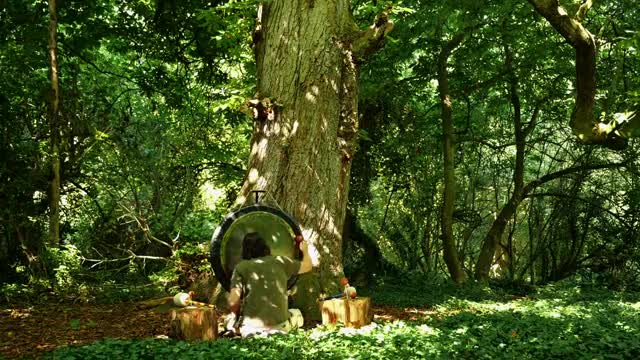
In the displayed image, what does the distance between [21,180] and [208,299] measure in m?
4.62

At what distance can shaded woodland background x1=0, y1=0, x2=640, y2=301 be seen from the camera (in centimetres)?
1062

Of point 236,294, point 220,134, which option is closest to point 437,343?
point 236,294

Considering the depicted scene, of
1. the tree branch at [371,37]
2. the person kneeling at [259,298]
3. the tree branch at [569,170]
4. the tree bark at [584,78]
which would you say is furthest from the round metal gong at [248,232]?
the tree branch at [569,170]

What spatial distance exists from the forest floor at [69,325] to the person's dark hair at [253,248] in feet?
4.68

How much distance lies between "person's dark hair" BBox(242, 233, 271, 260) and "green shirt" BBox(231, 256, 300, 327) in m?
0.25

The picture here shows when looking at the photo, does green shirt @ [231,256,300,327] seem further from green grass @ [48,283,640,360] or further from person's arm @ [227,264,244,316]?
green grass @ [48,283,640,360]

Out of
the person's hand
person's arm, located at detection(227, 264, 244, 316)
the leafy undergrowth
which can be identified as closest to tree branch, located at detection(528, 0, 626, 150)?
the leafy undergrowth

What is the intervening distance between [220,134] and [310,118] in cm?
767

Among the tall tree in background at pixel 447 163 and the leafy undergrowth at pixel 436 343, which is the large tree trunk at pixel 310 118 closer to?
the leafy undergrowth at pixel 436 343

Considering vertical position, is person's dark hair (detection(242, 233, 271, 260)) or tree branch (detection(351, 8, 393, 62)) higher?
tree branch (detection(351, 8, 393, 62))

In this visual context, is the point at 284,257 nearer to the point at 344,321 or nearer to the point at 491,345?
the point at 344,321

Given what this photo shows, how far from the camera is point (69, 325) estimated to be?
777 centimetres

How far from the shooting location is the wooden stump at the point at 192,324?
21.1 feet

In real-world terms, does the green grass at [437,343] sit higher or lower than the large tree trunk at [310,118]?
lower
